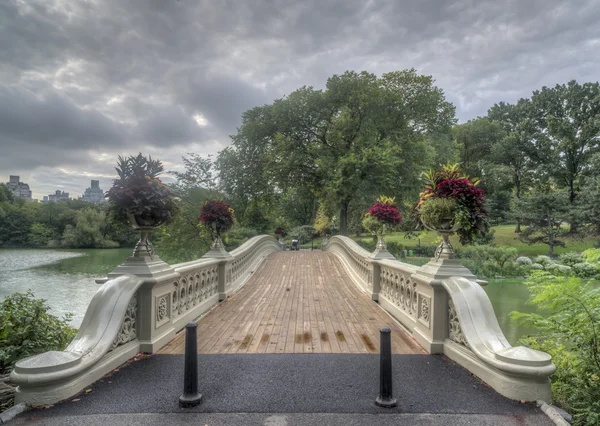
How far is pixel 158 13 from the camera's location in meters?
8.27

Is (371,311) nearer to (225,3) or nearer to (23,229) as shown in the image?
(225,3)

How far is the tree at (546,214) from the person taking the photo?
27.4m

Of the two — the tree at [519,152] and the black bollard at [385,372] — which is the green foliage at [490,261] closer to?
the tree at [519,152]

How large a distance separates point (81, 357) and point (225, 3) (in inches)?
385

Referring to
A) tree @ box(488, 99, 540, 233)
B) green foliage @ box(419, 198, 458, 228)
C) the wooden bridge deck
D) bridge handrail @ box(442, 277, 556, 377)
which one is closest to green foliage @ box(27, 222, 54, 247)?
the wooden bridge deck

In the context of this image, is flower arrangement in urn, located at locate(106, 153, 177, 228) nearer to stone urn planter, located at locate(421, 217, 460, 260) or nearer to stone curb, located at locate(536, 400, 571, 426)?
stone urn planter, located at locate(421, 217, 460, 260)

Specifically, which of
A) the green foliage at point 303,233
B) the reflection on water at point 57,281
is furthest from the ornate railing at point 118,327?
the green foliage at point 303,233

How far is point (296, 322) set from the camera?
18.9ft

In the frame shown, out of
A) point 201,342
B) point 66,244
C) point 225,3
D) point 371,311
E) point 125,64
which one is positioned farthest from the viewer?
point 66,244

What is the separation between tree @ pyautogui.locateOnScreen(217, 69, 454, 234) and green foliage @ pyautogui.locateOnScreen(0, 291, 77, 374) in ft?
57.1

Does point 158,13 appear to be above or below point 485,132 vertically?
below

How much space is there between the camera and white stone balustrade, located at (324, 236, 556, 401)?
2871 millimetres

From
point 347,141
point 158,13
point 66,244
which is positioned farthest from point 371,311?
point 66,244

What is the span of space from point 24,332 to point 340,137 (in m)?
21.5
